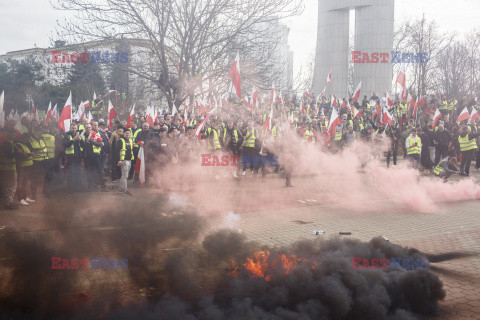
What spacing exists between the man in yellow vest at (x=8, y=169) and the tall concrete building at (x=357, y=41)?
97.3 ft

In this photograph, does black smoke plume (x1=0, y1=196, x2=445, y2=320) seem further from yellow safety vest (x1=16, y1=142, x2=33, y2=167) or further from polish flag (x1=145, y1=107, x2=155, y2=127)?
polish flag (x1=145, y1=107, x2=155, y2=127)

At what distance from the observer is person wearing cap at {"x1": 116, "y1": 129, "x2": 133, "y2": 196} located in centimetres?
1069

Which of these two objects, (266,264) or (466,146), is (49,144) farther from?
(466,146)

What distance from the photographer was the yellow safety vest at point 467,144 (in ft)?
48.9

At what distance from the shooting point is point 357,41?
36312mm

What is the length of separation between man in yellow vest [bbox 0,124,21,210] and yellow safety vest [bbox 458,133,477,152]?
14595 mm

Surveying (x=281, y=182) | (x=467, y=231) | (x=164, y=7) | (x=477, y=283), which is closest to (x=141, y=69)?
(x=164, y=7)

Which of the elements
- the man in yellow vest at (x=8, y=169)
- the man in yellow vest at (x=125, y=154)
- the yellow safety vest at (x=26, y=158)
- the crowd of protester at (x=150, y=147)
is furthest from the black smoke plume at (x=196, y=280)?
the man in yellow vest at (x=125, y=154)

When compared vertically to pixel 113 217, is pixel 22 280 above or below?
below

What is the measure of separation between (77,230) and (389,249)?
4.38m

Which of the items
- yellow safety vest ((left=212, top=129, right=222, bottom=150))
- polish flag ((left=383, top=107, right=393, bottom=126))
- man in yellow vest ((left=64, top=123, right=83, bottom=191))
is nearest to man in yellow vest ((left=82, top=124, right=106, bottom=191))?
man in yellow vest ((left=64, top=123, right=83, bottom=191))

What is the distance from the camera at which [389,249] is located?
537 centimetres

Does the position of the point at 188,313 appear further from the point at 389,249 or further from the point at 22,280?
the point at 389,249
